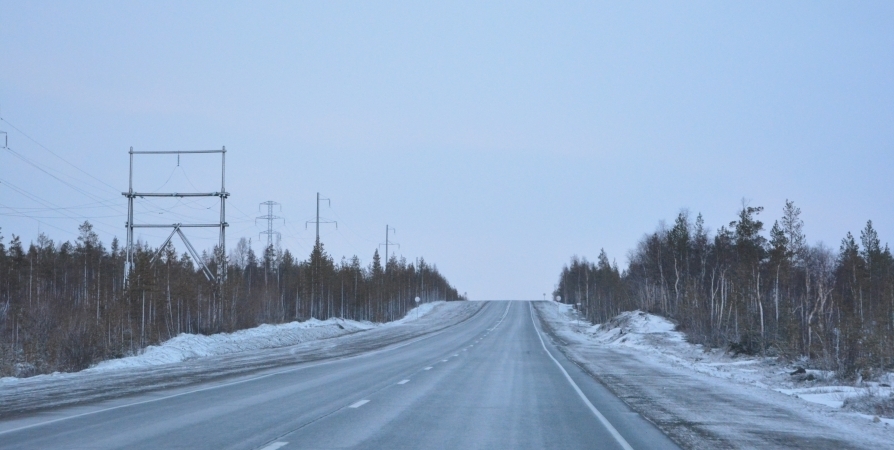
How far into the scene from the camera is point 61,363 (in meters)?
30.0

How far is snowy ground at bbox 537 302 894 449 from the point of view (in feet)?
39.0

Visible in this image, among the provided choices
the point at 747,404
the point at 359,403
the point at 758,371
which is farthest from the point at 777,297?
the point at 359,403

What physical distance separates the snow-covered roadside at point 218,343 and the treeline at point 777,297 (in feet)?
78.5

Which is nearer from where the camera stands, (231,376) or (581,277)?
(231,376)

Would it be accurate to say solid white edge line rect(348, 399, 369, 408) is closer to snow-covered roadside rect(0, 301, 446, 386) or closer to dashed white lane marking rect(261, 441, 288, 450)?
dashed white lane marking rect(261, 441, 288, 450)

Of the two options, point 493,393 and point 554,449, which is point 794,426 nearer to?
point 554,449

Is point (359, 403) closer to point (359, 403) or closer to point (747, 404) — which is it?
point (359, 403)

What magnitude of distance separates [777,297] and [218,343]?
2891 cm

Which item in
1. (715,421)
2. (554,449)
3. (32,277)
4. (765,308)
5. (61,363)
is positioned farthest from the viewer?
(32,277)

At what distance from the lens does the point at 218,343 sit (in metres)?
41.9

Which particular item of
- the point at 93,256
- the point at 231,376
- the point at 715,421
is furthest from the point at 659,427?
the point at 93,256

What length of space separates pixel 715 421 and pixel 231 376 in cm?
1424

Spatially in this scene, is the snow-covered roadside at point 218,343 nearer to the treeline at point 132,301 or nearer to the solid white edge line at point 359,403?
the treeline at point 132,301

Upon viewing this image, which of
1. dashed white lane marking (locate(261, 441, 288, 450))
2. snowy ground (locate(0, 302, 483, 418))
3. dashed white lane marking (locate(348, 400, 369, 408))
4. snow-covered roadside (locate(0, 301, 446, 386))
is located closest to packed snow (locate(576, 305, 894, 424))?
dashed white lane marking (locate(348, 400, 369, 408))
